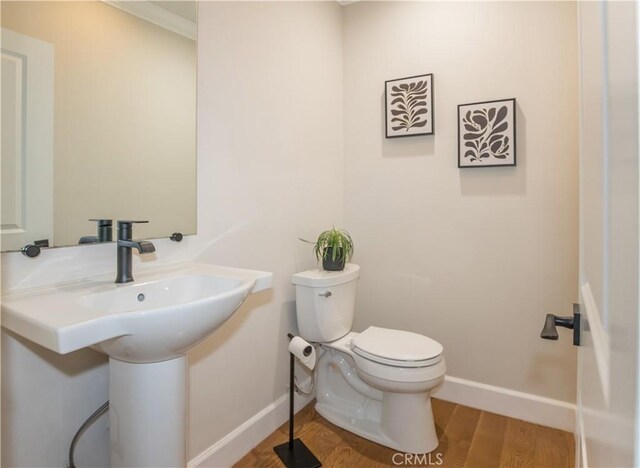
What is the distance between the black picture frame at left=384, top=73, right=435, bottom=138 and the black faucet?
1631mm

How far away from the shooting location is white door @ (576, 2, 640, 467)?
27 centimetres

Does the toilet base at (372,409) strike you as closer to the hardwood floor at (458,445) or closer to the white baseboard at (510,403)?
the hardwood floor at (458,445)

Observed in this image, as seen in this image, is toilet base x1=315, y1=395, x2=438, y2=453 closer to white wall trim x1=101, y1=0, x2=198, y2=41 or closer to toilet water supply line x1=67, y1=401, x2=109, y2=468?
toilet water supply line x1=67, y1=401, x2=109, y2=468

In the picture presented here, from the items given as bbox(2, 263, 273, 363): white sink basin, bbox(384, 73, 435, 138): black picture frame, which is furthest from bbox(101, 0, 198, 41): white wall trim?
bbox(384, 73, 435, 138): black picture frame

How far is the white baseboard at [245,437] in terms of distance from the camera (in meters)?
1.50

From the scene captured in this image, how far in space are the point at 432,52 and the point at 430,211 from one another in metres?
0.93

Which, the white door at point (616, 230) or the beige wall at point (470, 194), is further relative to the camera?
the beige wall at point (470, 194)

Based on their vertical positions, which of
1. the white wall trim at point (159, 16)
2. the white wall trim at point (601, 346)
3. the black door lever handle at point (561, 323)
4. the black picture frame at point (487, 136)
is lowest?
the black door lever handle at point (561, 323)

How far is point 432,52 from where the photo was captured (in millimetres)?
2135

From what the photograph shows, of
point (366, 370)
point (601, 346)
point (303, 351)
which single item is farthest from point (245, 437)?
point (601, 346)

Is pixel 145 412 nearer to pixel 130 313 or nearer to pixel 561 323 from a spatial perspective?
pixel 130 313

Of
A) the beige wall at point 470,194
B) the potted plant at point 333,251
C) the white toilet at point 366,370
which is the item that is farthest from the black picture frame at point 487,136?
the white toilet at point 366,370

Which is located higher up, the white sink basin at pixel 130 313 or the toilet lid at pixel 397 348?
the white sink basin at pixel 130 313

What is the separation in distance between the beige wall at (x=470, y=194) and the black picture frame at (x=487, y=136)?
1.8 inches
